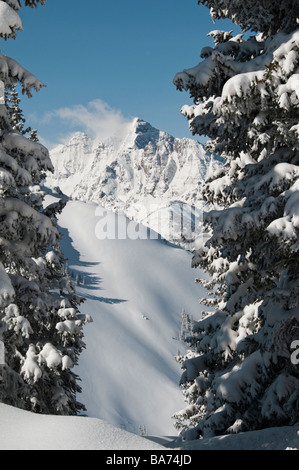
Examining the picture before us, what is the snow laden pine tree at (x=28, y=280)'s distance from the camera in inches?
315

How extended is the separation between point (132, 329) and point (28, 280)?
12860 centimetres

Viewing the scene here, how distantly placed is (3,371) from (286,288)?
6.04 metres

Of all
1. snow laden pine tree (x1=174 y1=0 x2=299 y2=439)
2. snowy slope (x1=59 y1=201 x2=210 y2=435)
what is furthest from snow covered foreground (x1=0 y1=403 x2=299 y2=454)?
snowy slope (x1=59 y1=201 x2=210 y2=435)

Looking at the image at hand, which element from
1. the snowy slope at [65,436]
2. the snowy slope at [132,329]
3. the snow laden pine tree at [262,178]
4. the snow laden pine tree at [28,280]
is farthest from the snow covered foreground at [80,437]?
the snowy slope at [132,329]

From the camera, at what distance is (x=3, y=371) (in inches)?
355

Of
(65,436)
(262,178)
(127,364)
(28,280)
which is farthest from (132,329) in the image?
(65,436)

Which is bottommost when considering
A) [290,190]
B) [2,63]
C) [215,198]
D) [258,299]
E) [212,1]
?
[258,299]

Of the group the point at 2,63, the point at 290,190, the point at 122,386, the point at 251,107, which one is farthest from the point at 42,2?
the point at 122,386

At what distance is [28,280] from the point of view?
10492 millimetres

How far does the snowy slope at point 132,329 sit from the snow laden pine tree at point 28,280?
77.1 meters

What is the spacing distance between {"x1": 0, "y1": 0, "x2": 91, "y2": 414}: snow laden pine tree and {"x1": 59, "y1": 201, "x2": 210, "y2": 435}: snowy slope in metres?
77.1

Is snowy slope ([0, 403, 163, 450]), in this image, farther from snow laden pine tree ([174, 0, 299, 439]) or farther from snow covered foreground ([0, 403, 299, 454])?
snow laden pine tree ([174, 0, 299, 439])

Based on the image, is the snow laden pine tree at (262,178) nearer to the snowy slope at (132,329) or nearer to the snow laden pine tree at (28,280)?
the snow laden pine tree at (28,280)

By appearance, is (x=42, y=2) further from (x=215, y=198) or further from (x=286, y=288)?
(x=286, y=288)
